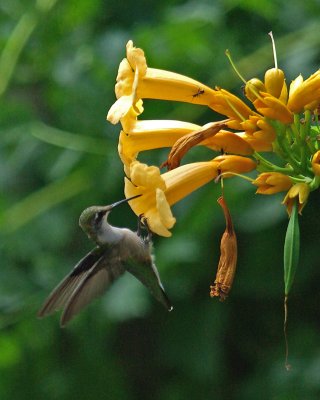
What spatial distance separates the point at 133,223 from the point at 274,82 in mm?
2852

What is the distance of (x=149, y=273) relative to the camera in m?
4.33

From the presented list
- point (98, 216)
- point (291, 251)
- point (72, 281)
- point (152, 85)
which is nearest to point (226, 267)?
point (291, 251)

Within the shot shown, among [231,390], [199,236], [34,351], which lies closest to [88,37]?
[199,236]

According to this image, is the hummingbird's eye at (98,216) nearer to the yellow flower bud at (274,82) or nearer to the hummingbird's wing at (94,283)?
the hummingbird's wing at (94,283)

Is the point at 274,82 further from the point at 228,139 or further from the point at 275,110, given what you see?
the point at 228,139

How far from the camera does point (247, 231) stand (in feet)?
18.8

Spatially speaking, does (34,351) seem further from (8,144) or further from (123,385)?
(8,144)

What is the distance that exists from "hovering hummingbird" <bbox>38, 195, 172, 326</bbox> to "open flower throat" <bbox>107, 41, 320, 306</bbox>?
0.81 meters

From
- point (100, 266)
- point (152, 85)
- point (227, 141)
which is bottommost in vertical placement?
point (100, 266)

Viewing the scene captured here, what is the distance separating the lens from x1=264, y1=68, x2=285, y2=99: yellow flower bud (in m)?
3.28

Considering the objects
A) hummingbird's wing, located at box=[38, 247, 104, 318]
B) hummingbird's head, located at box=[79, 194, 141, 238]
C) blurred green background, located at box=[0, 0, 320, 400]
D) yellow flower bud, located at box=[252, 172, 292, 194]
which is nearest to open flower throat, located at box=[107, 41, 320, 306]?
yellow flower bud, located at box=[252, 172, 292, 194]

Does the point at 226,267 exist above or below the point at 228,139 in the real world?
below

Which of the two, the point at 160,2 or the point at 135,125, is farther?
the point at 160,2

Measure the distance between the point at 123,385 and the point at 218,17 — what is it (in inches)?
98.5
